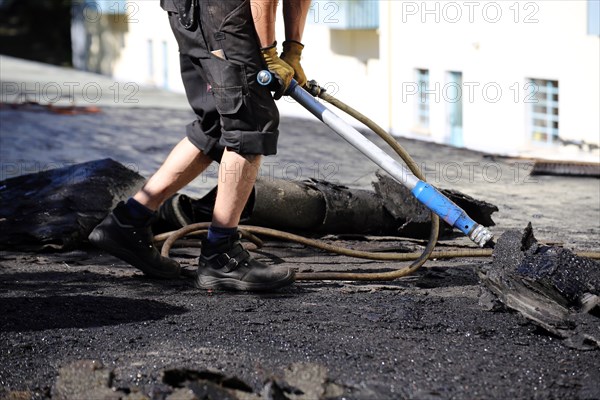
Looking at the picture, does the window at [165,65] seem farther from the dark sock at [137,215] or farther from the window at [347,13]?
the dark sock at [137,215]

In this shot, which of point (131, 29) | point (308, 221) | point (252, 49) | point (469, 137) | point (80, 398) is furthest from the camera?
point (131, 29)

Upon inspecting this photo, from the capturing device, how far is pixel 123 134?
1265cm

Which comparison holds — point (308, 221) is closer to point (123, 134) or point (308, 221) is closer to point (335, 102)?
point (335, 102)

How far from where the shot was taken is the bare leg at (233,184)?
189 inches

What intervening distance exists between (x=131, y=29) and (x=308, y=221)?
756 inches

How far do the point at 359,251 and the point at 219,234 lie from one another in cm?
98

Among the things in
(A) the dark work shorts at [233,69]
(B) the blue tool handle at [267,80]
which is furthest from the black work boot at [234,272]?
(B) the blue tool handle at [267,80]

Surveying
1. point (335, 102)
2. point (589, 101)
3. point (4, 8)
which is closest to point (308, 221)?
point (335, 102)

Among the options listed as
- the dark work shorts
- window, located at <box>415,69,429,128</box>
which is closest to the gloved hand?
the dark work shorts

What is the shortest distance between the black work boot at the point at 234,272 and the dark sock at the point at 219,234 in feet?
0.05

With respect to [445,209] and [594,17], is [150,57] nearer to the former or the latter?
[594,17]

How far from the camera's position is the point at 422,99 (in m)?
13.4

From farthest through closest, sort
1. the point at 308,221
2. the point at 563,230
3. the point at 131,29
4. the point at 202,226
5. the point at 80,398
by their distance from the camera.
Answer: the point at 131,29 < the point at 563,230 < the point at 308,221 < the point at 202,226 < the point at 80,398

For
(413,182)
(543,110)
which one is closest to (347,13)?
(543,110)
